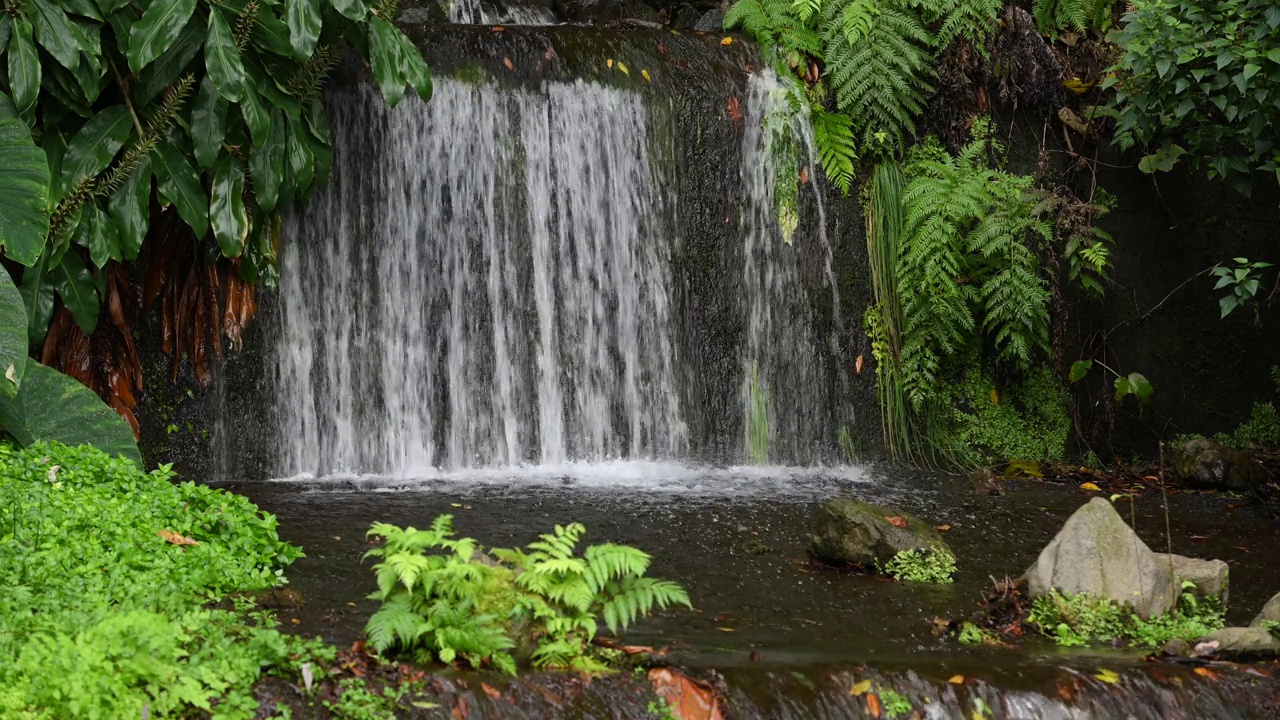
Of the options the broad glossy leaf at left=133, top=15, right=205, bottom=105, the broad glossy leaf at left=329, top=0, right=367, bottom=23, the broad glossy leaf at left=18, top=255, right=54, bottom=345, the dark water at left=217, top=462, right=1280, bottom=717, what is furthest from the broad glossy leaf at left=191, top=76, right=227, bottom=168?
the dark water at left=217, top=462, right=1280, bottom=717

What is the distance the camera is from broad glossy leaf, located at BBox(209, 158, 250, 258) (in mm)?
7238

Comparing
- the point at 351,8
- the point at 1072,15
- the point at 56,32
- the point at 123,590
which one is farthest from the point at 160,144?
the point at 1072,15

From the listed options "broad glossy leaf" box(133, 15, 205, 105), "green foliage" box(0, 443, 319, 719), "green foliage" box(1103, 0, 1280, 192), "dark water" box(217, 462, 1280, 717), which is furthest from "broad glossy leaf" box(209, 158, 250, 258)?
"green foliage" box(1103, 0, 1280, 192)

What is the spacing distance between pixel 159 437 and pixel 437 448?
1.71 metres

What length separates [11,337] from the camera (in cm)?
566

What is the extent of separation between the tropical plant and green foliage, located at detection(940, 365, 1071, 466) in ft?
14.8

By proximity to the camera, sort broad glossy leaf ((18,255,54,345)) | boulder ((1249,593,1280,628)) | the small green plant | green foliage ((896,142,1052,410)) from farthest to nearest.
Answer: green foliage ((896,142,1052,410))
broad glossy leaf ((18,255,54,345))
boulder ((1249,593,1280,628))
the small green plant

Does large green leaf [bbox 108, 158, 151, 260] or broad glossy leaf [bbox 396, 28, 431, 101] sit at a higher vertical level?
broad glossy leaf [bbox 396, 28, 431, 101]

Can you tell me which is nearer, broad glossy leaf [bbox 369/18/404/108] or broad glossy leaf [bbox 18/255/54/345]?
broad glossy leaf [bbox 18/255/54/345]

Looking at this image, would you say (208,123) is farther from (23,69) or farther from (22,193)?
(22,193)

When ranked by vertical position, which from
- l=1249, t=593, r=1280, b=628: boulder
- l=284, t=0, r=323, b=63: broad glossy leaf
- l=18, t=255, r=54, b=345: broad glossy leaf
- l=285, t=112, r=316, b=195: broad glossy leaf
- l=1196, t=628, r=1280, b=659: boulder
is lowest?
l=1196, t=628, r=1280, b=659: boulder

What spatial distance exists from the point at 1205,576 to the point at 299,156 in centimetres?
529

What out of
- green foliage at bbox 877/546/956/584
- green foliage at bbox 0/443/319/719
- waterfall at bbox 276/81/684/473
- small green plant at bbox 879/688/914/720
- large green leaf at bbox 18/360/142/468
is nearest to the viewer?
green foliage at bbox 0/443/319/719

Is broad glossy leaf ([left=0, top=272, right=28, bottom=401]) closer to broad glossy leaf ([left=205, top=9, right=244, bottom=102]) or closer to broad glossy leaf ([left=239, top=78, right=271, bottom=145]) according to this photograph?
broad glossy leaf ([left=205, top=9, right=244, bottom=102])
